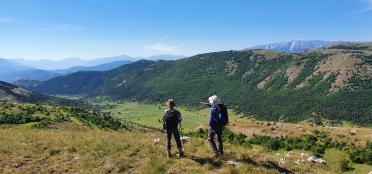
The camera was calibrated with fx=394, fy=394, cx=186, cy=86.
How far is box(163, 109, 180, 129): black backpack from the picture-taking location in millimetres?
22875

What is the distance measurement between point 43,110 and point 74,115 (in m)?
15.1

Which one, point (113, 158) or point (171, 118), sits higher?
point (171, 118)

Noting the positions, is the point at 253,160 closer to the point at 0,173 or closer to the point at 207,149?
the point at 207,149

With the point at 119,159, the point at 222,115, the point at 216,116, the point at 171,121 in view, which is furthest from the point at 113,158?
the point at 222,115

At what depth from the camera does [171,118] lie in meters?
22.9

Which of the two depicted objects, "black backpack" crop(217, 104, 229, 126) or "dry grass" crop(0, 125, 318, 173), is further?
"black backpack" crop(217, 104, 229, 126)

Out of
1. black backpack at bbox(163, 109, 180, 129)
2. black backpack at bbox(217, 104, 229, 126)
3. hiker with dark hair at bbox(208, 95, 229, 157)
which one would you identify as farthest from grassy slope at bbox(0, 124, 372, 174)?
black backpack at bbox(217, 104, 229, 126)

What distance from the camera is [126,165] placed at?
2236 cm

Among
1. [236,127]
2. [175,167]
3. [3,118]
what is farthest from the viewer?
[3,118]

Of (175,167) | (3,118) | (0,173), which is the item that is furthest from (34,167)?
(3,118)

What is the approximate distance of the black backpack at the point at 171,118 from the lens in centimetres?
2288

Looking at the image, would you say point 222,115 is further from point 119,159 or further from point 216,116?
point 119,159

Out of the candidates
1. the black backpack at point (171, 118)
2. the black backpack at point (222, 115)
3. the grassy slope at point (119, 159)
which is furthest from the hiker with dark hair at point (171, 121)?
the black backpack at point (222, 115)

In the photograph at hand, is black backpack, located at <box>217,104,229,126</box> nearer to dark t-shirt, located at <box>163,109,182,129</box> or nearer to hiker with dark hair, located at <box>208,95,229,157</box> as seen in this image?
hiker with dark hair, located at <box>208,95,229,157</box>
